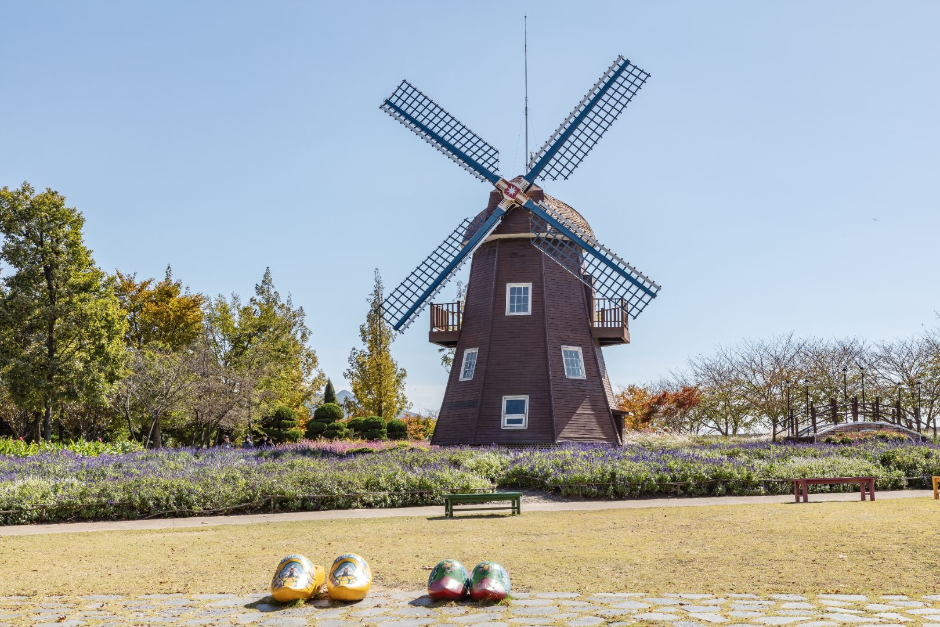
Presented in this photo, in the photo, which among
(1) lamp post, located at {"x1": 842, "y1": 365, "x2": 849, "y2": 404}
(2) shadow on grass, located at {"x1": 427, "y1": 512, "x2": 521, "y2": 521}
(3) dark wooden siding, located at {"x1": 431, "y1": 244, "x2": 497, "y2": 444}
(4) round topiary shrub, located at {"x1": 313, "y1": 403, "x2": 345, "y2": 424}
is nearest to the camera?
(2) shadow on grass, located at {"x1": 427, "y1": 512, "x2": 521, "y2": 521}

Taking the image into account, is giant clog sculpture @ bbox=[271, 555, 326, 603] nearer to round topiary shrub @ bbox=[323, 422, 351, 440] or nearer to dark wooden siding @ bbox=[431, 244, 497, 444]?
dark wooden siding @ bbox=[431, 244, 497, 444]

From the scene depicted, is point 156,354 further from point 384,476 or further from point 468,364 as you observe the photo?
point 384,476

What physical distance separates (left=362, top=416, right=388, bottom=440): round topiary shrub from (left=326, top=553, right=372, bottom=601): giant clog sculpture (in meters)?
30.2

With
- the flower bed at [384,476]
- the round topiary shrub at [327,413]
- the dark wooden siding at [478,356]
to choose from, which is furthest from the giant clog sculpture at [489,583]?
the round topiary shrub at [327,413]

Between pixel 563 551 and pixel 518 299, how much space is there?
15.7m

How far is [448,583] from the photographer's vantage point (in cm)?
716

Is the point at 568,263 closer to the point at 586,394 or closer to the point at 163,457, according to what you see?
the point at 586,394

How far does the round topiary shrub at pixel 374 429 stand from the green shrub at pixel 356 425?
266mm

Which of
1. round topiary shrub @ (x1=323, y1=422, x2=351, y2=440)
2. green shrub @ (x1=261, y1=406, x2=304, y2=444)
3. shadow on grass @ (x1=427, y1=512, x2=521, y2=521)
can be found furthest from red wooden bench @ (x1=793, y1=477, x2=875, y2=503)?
green shrub @ (x1=261, y1=406, x2=304, y2=444)

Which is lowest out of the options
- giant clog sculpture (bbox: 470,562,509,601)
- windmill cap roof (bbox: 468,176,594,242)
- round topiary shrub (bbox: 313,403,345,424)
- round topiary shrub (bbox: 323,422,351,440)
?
giant clog sculpture (bbox: 470,562,509,601)

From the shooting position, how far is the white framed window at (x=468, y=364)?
2533 centimetres

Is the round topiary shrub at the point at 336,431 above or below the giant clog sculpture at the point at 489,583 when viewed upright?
above

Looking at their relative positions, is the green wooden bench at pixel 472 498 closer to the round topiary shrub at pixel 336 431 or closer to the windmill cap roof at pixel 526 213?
the windmill cap roof at pixel 526 213

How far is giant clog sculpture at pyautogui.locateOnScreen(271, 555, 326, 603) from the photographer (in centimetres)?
714
